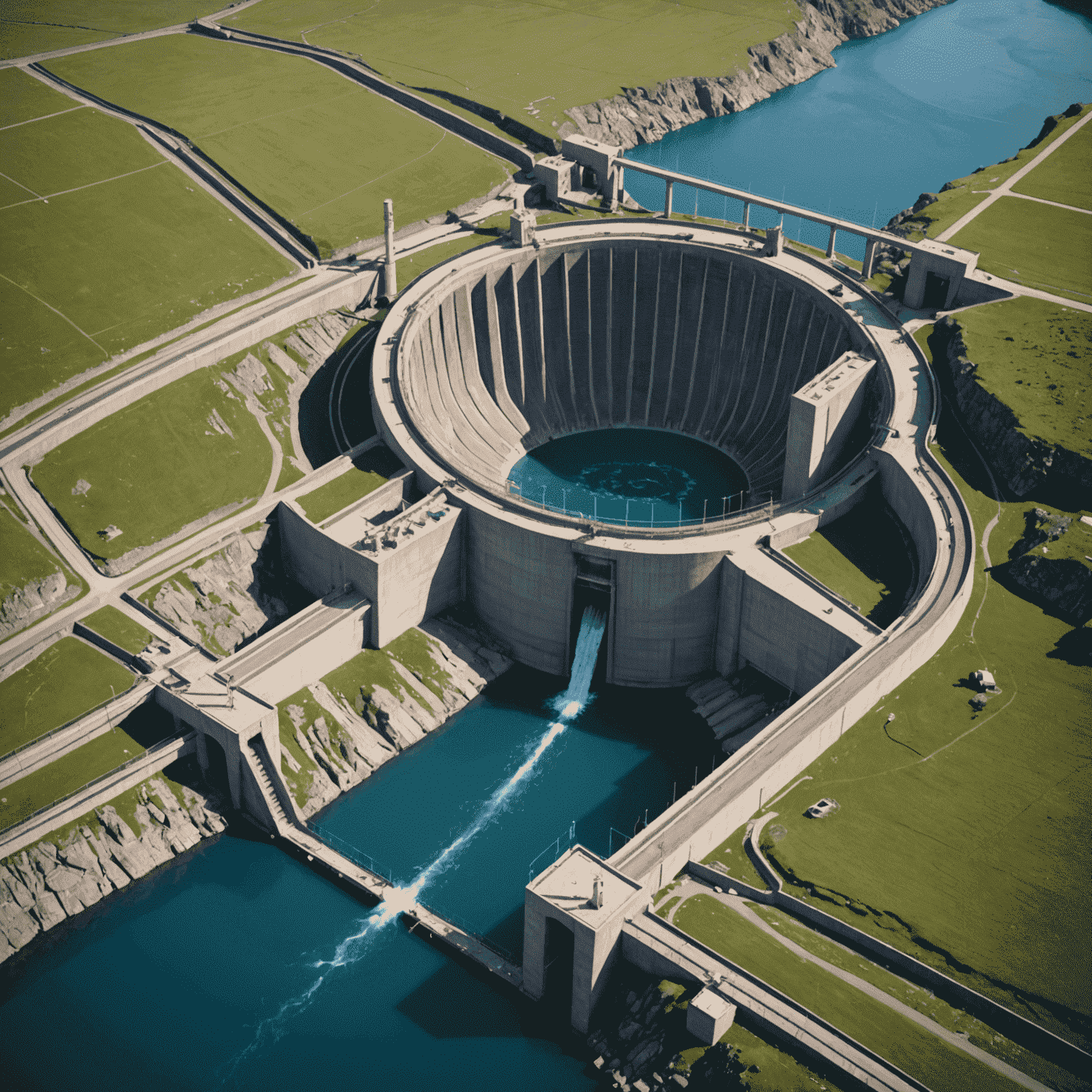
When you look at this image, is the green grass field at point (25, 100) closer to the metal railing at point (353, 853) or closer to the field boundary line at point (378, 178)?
the field boundary line at point (378, 178)

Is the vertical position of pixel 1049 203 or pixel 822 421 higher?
pixel 1049 203

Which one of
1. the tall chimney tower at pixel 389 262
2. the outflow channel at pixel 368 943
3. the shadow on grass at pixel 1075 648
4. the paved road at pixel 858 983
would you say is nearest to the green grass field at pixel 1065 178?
the shadow on grass at pixel 1075 648

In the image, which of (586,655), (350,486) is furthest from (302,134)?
(586,655)

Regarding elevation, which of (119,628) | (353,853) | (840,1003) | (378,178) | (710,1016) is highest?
(378,178)

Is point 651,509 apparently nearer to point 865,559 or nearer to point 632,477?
point 632,477

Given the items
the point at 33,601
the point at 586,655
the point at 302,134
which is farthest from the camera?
the point at 302,134

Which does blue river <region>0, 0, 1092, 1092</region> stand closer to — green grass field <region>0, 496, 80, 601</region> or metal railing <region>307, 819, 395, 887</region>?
metal railing <region>307, 819, 395, 887</region>

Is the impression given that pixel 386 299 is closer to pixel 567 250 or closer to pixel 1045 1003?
pixel 567 250
